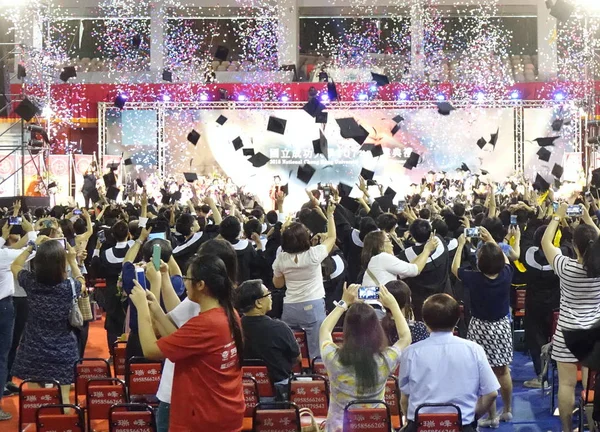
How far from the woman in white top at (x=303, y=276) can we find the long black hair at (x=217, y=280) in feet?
8.65

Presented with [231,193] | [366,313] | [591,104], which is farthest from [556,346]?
[231,193]

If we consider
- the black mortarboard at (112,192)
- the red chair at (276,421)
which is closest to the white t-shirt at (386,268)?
the red chair at (276,421)

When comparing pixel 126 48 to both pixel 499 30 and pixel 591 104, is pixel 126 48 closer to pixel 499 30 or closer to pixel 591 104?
pixel 499 30

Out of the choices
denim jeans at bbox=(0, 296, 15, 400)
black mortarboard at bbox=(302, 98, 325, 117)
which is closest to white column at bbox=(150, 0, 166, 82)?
black mortarboard at bbox=(302, 98, 325, 117)

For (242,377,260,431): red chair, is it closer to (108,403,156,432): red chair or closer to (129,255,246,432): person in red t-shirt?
(108,403,156,432): red chair

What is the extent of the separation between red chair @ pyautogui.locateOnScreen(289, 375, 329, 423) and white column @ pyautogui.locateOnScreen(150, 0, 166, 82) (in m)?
19.8

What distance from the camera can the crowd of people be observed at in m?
3.67

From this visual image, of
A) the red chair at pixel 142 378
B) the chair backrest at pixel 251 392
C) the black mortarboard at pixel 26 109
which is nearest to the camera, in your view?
the chair backrest at pixel 251 392

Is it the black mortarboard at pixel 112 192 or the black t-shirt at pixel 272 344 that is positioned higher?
the black mortarboard at pixel 112 192

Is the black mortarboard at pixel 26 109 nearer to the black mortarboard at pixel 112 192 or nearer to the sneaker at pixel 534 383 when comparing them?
the black mortarboard at pixel 112 192

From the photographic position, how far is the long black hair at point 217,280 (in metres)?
3.67

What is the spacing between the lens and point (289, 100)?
20.9 meters

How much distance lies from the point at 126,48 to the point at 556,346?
67.5 feet

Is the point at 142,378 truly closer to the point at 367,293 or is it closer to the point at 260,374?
the point at 260,374
